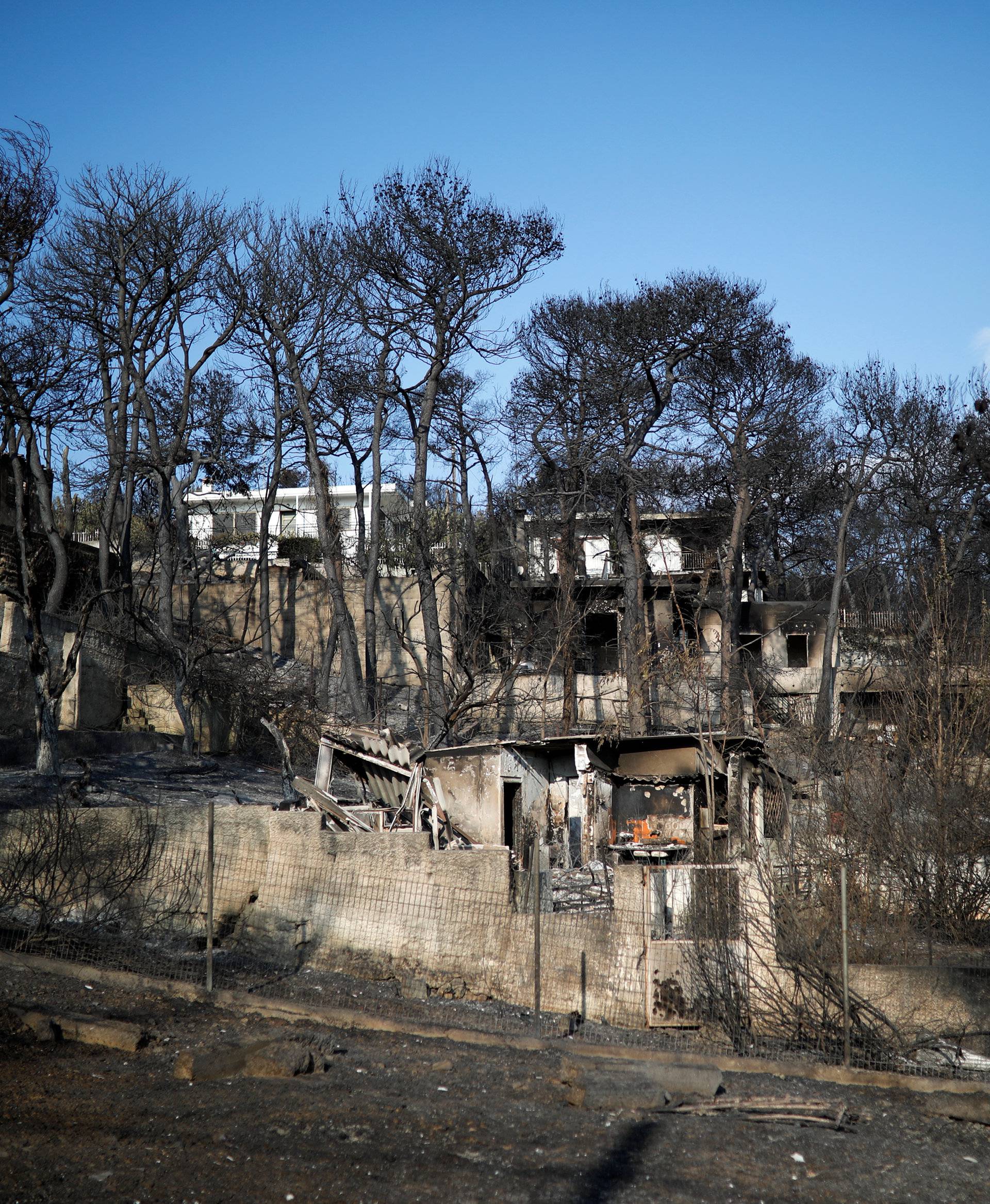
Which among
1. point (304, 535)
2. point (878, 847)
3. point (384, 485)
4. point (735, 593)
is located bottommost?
point (878, 847)

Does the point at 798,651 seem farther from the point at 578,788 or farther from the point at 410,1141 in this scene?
the point at 410,1141

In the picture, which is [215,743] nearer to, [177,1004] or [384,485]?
[177,1004]

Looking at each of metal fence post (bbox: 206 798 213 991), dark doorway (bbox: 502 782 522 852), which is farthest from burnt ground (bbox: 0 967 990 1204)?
→ dark doorway (bbox: 502 782 522 852)

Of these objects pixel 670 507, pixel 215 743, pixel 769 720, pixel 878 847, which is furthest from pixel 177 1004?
pixel 670 507

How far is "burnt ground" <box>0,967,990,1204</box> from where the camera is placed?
550cm

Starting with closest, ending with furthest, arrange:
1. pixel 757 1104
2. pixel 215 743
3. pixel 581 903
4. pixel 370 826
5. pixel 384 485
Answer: pixel 757 1104, pixel 581 903, pixel 370 826, pixel 215 743, pixel 384 485

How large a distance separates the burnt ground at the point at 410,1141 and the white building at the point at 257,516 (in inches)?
910

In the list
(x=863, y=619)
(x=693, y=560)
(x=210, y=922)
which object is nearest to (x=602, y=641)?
(x=693, y=560)

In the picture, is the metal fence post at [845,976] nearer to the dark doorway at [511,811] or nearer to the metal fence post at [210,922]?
the metal fence post at [210,922]

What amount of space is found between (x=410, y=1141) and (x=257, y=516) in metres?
41.1

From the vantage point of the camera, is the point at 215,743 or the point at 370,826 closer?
the point at 370,826

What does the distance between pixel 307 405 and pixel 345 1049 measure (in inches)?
824

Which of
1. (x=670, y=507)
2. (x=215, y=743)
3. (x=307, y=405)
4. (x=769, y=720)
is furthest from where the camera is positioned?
(x=670, y=507)

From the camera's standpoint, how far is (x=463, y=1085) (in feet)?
24.6
